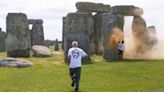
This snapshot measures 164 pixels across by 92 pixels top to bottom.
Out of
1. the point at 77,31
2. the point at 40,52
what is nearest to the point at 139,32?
the point at 40,52

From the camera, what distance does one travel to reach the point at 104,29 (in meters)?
39.2

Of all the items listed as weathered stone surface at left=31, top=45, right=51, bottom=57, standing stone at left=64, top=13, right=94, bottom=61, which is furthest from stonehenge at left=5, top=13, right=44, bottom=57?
standing stone at left=64, top=13, right=94, bottom=61

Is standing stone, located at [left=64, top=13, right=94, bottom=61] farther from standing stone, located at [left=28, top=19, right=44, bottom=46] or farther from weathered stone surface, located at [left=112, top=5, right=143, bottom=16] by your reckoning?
standing stone, located at [left=28, top=19, right=44, bottom=46]

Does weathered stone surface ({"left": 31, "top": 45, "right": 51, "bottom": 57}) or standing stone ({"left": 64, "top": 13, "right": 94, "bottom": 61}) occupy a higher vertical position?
standing stone ({"left": 64, "top": 13, "right": 94, "bottom": 61})

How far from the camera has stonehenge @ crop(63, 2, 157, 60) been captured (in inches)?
1431

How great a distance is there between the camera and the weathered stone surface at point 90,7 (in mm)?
44938

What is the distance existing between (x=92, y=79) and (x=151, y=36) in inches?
858

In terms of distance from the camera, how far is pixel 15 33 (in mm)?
41000

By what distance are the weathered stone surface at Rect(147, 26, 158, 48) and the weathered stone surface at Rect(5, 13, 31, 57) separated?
11042mm

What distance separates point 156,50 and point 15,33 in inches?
475

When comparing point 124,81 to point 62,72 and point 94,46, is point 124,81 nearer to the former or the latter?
point 62,72

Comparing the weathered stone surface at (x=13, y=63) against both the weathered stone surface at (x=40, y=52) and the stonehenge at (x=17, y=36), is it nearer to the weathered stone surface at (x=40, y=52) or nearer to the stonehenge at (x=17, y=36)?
the stonehenge at (x=17, y=36)

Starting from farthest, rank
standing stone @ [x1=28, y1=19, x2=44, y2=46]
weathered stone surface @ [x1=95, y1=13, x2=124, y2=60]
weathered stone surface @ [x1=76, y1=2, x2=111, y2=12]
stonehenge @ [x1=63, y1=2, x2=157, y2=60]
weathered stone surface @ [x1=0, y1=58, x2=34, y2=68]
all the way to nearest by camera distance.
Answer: standing stone @ [x1=28, y1=19, x2=44, y2=46] < weathered stone surface @ [x1=76, y1=2, x2=111, y2=12] < weathered stone surface @ [x1=95, y1=13, x2=124, y2=60] < stonehenge @ [x1=63, y1=2, x2=157, y2=60] < weathered stone surface @ [x1=0, y1=58, x2=34, y2=68]

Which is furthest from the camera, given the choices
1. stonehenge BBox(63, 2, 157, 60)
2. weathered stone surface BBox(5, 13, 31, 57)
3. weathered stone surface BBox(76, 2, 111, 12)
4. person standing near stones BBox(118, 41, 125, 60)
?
weathered stone surface BBox(76, 2, 111, 12)
